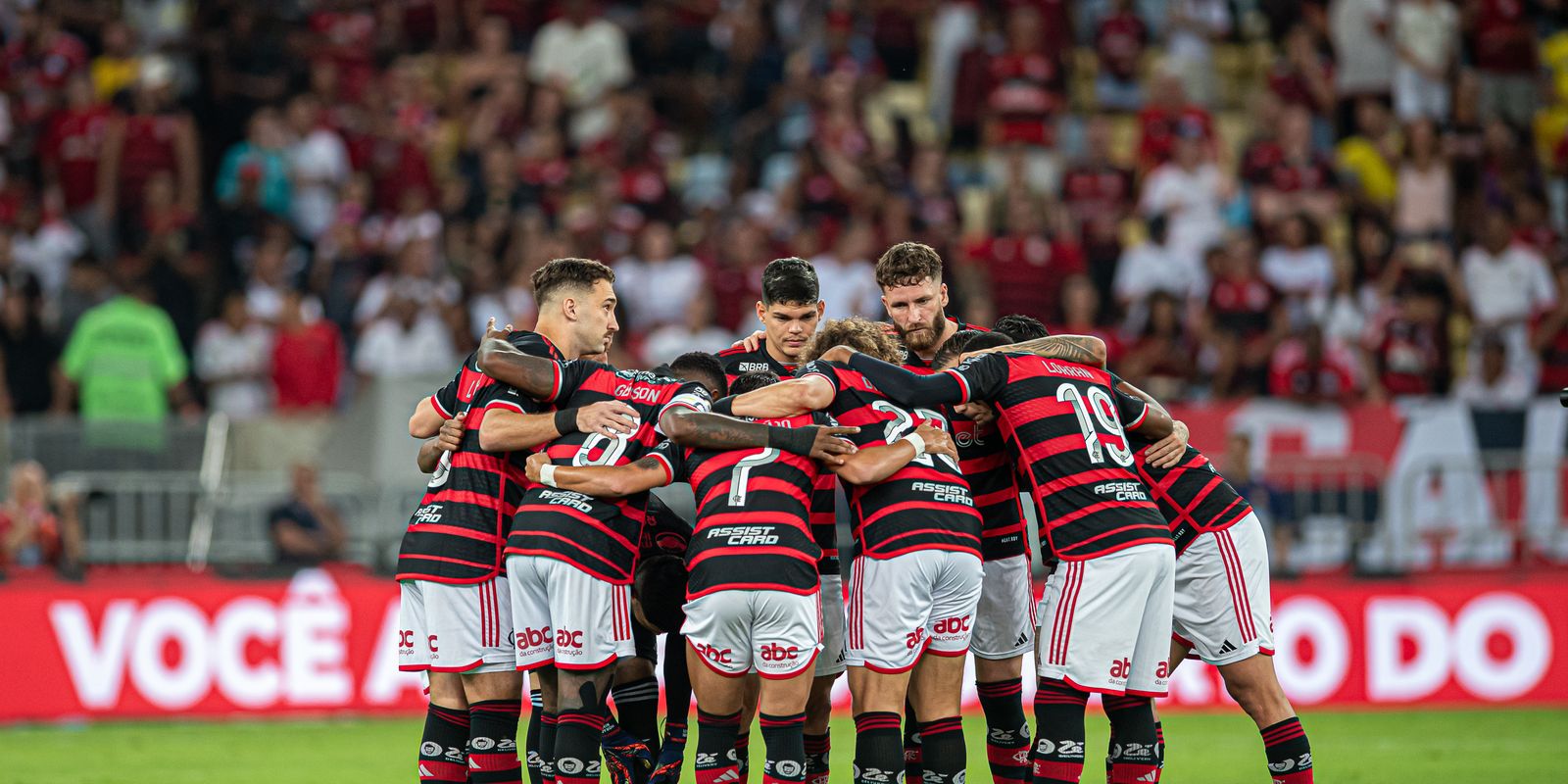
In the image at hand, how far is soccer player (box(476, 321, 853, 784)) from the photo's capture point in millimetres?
8508

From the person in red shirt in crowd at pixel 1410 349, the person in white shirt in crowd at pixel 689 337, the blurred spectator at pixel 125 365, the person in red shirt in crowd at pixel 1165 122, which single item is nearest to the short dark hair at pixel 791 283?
the person in white shirt in crowd at pixel 689 337

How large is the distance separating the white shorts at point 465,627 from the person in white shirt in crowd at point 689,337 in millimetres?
7227

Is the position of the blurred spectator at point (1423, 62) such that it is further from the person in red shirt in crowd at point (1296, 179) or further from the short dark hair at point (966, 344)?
the short dark hair at point (966, 344)

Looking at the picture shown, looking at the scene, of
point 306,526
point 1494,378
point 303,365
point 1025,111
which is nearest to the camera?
point 306,526

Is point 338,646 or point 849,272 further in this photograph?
point 849,272

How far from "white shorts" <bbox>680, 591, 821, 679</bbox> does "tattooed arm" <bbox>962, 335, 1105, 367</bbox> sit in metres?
1.50

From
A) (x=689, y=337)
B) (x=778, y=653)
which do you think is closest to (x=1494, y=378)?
(x=689, y=337)

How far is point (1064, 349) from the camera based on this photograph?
8.88 metres

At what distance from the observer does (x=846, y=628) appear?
28.2 feet

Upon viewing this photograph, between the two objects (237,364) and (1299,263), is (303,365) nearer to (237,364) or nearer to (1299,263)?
(237,364)

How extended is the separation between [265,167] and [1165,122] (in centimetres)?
933

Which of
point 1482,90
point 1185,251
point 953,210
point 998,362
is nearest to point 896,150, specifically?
point 953,210

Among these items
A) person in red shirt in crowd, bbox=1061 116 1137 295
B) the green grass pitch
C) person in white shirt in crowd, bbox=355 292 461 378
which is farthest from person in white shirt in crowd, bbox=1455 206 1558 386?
person in white shirt in crowd, bbox=355 292 461 378

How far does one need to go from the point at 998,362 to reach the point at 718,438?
1337 mm
